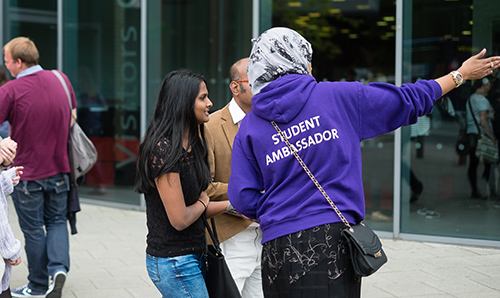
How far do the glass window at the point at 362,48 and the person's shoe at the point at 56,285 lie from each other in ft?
13.2

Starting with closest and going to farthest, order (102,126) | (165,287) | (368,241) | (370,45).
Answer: (368,241)
(165,287)
(370,45)
(102,126)

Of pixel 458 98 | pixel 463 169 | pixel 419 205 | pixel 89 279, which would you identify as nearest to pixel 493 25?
pixel 458 98

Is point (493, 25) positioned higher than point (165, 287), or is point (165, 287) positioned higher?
point (493, 25)

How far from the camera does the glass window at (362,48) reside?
25.9 ft

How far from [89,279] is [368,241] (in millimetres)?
4109

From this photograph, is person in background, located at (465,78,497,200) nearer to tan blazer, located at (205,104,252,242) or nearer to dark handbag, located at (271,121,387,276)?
tan blazer, located at (205,104,252,242)

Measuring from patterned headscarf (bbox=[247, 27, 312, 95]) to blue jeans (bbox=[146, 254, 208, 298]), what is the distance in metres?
0.98

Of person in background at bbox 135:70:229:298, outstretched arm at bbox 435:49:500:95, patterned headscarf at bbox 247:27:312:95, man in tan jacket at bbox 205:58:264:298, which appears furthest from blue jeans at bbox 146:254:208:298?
outstretched arm at bbox 435:49:500:95

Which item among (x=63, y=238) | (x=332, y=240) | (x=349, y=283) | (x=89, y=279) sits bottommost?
(x=89, y=279)

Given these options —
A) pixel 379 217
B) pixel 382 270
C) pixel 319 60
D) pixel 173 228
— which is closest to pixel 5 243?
pixel 173 228

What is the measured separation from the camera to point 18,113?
17.3 ft

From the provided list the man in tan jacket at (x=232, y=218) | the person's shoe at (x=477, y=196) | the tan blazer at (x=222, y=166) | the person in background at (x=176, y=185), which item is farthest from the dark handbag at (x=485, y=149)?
the person in background at (x=176, y=185)

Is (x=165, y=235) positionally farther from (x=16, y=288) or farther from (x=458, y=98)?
(x=458, y=98)

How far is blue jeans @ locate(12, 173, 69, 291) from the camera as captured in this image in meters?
5.28
